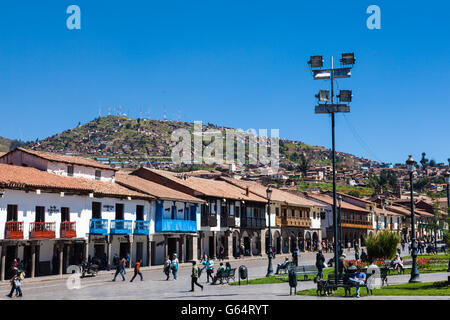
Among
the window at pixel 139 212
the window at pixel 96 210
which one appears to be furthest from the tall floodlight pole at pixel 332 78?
the window at pixel 139 212

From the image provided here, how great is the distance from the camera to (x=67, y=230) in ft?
119

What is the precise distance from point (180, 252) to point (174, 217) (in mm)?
3768

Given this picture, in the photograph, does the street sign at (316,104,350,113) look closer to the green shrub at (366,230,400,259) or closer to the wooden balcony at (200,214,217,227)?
the green shrub at (366,230,400,259)

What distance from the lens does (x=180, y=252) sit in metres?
49.5

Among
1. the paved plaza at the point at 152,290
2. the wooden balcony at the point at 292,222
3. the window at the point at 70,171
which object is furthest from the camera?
the wooden balcony at the point at 292,222

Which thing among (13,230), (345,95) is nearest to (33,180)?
(13,230)

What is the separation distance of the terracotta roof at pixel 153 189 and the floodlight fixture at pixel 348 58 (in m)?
24.5

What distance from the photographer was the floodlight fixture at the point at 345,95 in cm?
2373

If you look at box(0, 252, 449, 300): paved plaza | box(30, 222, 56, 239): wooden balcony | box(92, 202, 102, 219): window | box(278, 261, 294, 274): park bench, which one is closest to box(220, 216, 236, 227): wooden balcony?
box(92, 202, 102, 219): window

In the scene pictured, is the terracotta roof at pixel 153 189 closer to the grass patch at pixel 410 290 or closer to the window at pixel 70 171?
the window at pixel 70 171

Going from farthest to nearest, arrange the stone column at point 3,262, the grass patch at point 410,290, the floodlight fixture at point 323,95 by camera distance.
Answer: the stone column at point 3,262, the floodlight fixture at point 323,95, the grass patch at point 410,290
